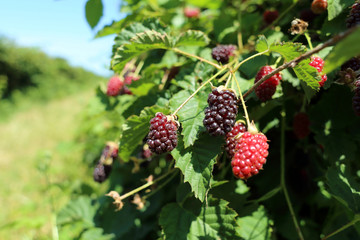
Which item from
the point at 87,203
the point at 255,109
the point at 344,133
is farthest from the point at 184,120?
the point at 87,203

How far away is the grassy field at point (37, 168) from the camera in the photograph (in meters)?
2.27

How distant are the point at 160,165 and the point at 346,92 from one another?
103 centimetres

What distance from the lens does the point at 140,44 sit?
2.61 feet

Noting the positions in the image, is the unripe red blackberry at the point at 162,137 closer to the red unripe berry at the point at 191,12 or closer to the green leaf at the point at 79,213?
the green leaf at the point at 79,213

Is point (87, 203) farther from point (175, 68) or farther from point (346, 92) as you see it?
point (346, 92)

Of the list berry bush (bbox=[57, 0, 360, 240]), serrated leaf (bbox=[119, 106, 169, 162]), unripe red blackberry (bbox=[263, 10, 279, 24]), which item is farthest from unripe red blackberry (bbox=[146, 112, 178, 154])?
unripe red blackberry (bbox=[263, 10, 279, 24])

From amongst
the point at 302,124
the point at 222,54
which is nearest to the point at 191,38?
the point at 222,54

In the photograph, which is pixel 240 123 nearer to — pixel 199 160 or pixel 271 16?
pixel 199 160

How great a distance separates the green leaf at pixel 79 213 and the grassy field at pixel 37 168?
40cm

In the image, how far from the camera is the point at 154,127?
65 cm

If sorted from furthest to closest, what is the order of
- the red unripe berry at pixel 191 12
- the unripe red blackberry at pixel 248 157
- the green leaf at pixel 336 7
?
the red unripe berry at pixel 191 12 → the green leaf at pixel 336 7 → the unripe red blackberry at pixel 248 157

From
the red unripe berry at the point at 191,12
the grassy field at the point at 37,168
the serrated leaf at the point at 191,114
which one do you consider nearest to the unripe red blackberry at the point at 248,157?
the serrated leaf at the point at 191,114

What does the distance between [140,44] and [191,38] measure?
19 centimetres

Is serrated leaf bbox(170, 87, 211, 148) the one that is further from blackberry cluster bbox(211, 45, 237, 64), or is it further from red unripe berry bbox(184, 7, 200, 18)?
red unripe berry bbox(184, 7, 200, 18)
